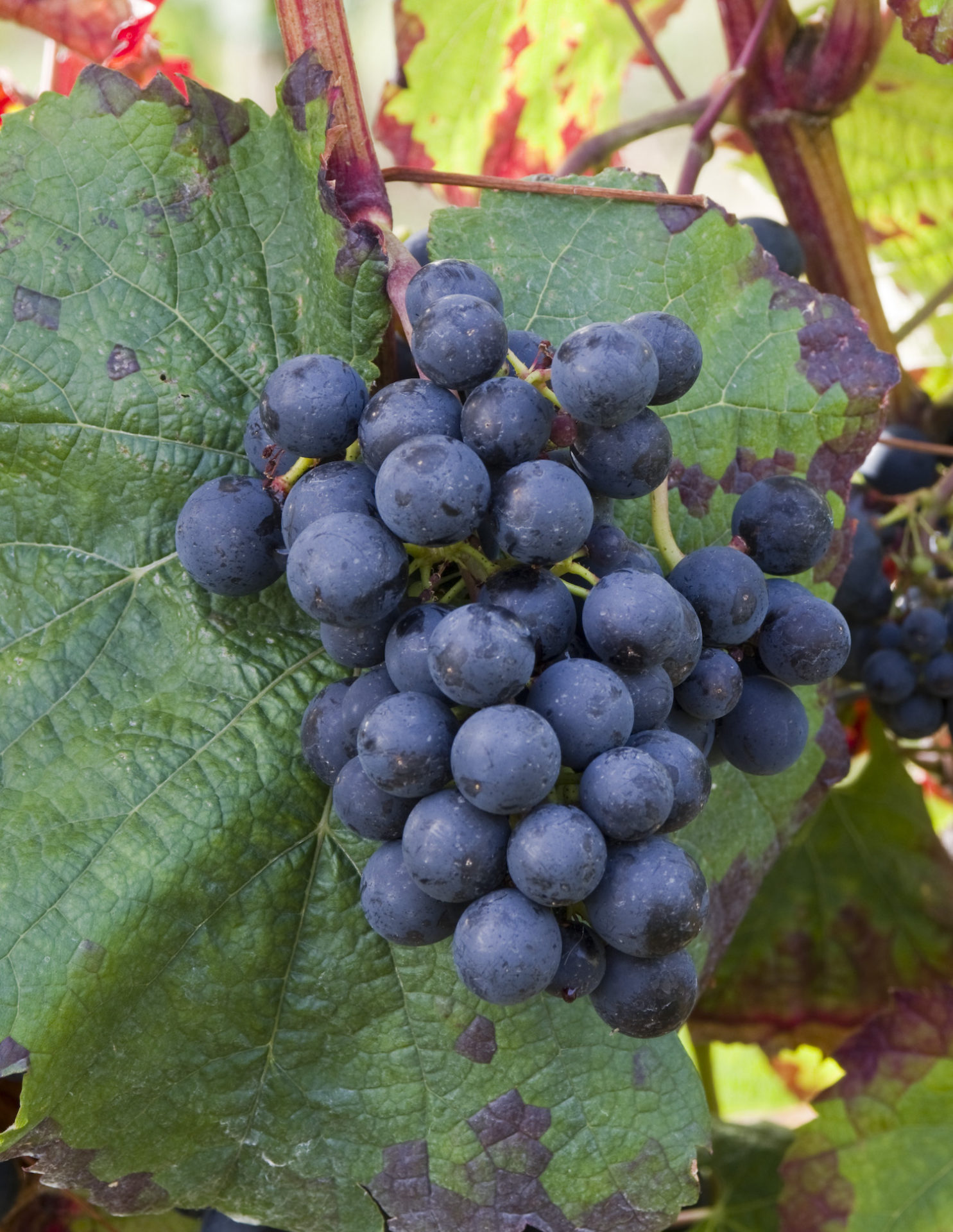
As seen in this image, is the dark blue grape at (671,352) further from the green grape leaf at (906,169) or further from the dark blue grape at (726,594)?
the green grape leaf at (906,169)

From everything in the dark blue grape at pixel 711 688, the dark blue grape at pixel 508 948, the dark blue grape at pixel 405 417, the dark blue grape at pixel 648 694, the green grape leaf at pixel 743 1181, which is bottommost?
the green grape leaf at pixel 743 1181

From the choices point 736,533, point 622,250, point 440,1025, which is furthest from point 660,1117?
point 622,250

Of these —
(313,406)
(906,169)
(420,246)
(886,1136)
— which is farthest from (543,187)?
(886,1136)

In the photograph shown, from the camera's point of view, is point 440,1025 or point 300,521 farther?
point 440,1025

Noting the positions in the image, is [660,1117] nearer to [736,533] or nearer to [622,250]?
[736,533]

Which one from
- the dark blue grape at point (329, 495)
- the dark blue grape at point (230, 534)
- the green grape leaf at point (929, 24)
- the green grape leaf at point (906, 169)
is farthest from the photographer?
the green grape leaf at point (906, 169)

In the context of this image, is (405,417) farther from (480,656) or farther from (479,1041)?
(479,1041)

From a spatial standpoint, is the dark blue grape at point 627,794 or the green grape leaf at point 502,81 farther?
the green grape leaf at point 502,81

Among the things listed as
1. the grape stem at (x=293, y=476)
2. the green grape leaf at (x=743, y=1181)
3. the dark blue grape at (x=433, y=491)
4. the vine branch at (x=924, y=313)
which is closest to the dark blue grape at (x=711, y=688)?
the dark blue grape at (x=433, y=491)

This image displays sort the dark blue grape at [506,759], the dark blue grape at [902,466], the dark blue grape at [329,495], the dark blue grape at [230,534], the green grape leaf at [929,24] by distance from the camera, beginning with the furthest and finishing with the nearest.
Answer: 1. the dark blue grape at [902,466]
2. the green grape leaf at [929,24]
3. the dark blue grape at [230,534]
4. the dark blue grape at [329,495]
5. the dark blue grape at [506,759]
